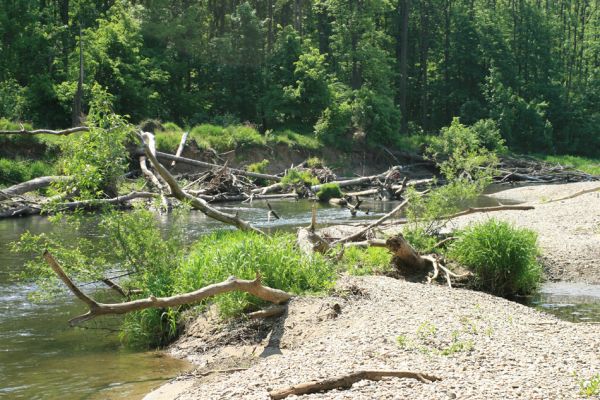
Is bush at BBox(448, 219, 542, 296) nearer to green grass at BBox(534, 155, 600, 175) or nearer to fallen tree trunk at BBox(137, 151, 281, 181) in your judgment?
fallen tree trunk at BBox(137, 151, 281, 181)

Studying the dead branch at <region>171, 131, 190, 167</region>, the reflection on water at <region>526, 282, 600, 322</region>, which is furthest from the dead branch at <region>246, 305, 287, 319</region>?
the dead branch at <region>171, 131, 190, 167</region>

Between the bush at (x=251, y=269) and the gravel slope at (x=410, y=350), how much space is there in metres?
0.52

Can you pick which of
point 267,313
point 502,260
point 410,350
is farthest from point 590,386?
point 502,260

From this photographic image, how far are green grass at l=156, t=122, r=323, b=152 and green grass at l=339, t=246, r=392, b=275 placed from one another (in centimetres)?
2701

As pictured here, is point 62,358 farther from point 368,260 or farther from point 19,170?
point 19,170

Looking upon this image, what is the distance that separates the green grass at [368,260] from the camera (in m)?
15.8

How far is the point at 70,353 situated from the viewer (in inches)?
459

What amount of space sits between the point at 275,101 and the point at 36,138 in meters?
19.8

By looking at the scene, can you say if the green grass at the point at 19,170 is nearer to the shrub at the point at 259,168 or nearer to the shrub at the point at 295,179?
the shrub at the point at 259,168

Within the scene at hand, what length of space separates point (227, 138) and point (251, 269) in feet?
112

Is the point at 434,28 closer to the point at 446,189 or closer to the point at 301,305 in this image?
the point at 446,189

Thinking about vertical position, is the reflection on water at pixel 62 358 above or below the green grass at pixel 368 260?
below

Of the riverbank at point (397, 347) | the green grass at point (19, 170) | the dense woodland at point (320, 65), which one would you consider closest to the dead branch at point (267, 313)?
the riverbank at point (397, 347)

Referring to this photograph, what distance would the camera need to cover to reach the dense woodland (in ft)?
146
